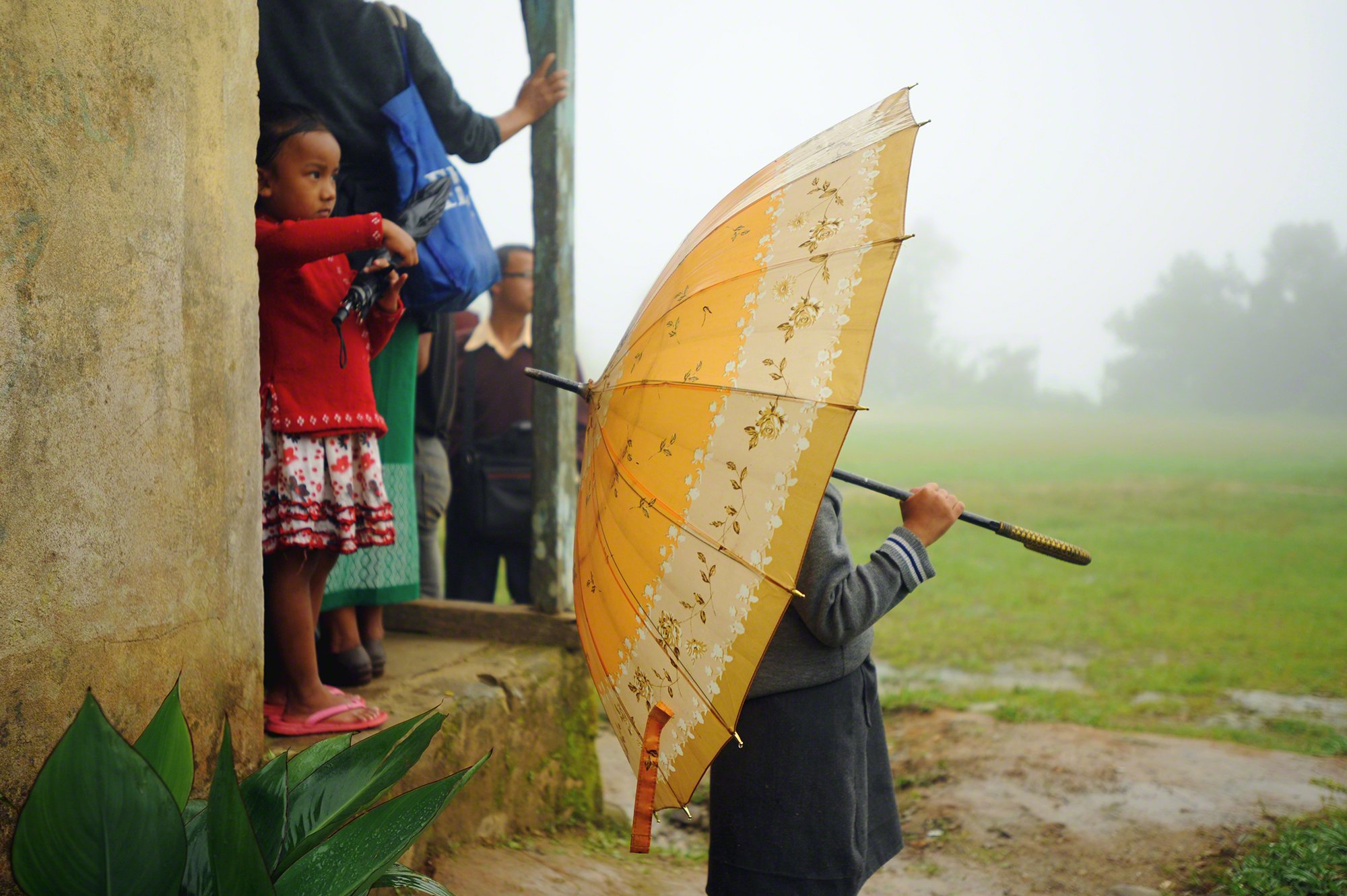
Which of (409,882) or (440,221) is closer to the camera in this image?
(409,882)

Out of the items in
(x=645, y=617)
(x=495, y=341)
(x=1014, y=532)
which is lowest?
(x=645, y=617)

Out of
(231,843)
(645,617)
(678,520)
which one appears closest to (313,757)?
(231,843)

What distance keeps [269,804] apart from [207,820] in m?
0.13

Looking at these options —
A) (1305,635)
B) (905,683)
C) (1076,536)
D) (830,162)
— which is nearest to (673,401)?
(830,162)

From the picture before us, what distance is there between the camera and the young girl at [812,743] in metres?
1.63

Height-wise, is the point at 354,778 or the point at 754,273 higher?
the point at 754,273

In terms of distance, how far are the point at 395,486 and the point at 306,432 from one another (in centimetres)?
61

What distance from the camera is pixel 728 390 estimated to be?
1.36m

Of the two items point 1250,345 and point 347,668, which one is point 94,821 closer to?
point 347,668

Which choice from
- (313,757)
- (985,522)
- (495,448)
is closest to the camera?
(313,757)

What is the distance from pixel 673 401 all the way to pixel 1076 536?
10267mm

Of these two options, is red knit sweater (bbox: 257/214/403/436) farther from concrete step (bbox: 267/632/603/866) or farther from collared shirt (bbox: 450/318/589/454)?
collared shirt (bbox: 450/318/589/454)

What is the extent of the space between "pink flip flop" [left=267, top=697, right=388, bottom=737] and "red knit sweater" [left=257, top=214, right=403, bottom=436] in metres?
0.59

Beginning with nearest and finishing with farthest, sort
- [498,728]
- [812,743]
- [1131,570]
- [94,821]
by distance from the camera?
[94,821]
[812,743]
[498,728]
[1131,570]
